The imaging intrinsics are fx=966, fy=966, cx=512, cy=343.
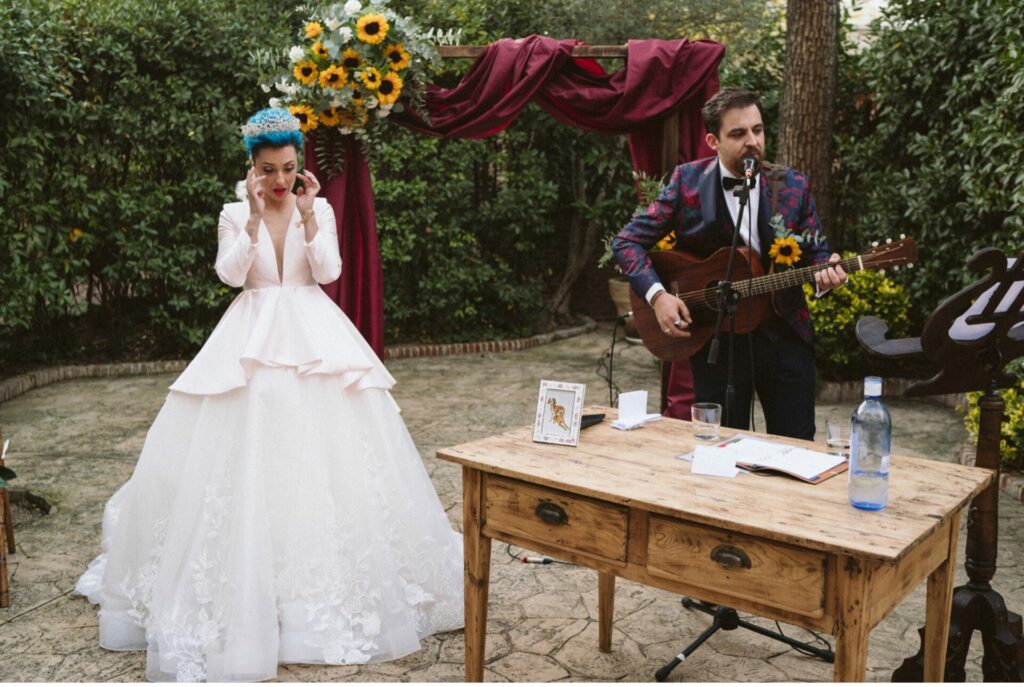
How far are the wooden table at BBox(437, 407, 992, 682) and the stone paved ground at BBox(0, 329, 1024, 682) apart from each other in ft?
1.73

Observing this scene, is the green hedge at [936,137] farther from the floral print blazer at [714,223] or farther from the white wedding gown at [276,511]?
Answer: the white wedding gown at [276,511]

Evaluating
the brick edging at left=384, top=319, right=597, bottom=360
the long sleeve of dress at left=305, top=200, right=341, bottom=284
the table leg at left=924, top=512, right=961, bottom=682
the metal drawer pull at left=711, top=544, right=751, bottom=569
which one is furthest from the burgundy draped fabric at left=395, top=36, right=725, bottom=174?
the brick edging at left=384, top=319, right=597, bottom=360

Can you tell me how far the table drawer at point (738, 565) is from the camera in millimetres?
2363

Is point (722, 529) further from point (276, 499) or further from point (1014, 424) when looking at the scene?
point (1014, 424)

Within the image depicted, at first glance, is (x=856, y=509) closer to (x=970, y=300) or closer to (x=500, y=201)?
(x=970, y=300)

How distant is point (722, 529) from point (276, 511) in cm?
180

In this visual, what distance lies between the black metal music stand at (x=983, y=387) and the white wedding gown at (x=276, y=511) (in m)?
1.83

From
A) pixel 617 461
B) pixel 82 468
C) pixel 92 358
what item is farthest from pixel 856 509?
pixel 92 358

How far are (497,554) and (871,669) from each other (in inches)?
70.9

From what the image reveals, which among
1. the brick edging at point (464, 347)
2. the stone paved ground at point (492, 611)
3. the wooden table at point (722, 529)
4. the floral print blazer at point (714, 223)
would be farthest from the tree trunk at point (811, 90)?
the wooden table at point (722, 529)

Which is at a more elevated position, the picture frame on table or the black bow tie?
the black bow tie

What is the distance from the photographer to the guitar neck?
3580 millimetres

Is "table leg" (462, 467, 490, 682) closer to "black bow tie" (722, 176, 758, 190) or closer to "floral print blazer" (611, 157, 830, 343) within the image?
"floral print blazer" (611, 157, 830, 343)

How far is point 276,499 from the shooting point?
3611mm
